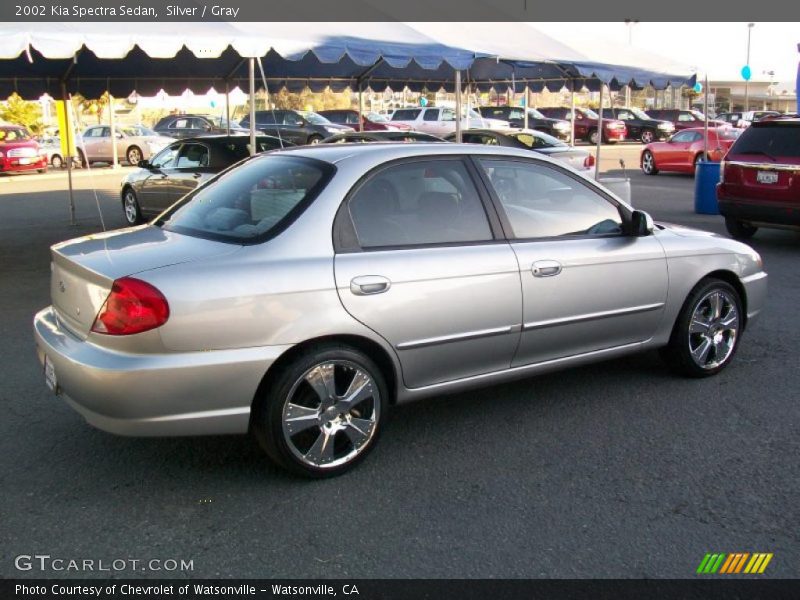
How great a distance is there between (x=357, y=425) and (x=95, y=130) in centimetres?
2807

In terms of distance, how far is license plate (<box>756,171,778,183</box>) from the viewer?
399 inches

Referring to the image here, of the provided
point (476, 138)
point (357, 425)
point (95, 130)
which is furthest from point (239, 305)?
point (95, 130)

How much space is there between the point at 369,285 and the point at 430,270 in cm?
36

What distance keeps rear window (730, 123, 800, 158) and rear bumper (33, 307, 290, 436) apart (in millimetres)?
8643

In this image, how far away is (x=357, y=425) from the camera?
12.9 feet

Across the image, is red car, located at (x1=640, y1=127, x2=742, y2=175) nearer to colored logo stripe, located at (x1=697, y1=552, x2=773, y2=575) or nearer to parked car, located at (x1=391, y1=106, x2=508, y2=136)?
parked car, located at (x1=391, y1=106, x2=508, y2=136)

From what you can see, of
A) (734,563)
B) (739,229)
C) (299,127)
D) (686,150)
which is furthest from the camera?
(299,127)

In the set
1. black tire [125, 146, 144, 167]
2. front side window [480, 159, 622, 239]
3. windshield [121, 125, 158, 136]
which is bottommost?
black tire [125, 146, 144, 167]

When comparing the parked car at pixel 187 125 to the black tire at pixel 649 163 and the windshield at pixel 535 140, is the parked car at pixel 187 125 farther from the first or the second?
the windshield at pixel 535 140

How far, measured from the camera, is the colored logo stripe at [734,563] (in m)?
3.12

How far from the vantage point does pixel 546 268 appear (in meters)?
4.44

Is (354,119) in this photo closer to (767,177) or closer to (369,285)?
(767,177)

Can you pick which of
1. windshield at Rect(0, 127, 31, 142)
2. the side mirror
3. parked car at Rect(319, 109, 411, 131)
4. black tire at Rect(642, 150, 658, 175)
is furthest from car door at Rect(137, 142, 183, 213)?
parked car at Rect(319, 109, 411, 131)

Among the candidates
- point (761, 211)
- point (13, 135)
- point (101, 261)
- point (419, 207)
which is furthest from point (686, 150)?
point (13, 135)
